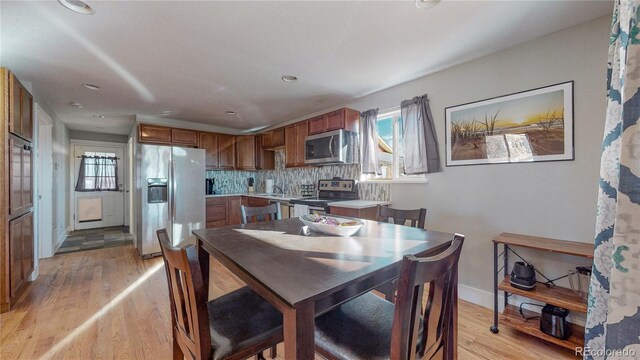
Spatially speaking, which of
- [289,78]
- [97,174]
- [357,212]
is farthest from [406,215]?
[97,174]

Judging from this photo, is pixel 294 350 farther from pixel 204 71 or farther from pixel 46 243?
pixel 46 243

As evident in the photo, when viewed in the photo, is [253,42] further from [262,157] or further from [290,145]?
[262,157]

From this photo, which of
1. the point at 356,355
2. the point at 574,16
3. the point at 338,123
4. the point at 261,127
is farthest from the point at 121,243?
the point at 574,16

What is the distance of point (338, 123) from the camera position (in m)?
3.45

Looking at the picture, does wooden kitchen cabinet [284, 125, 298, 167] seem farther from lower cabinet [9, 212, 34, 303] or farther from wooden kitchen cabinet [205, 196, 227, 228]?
lower cabinet [9, 212, 34, 303]

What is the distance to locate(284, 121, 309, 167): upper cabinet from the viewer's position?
405cm

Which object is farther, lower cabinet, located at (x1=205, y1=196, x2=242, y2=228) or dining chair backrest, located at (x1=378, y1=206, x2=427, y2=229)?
lower cabinet, located at (x1=205, y1=196, x2=242, y2=228)

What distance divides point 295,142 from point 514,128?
2.90 metres

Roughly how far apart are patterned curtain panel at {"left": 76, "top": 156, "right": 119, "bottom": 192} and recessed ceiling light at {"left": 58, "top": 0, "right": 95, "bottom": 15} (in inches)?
221

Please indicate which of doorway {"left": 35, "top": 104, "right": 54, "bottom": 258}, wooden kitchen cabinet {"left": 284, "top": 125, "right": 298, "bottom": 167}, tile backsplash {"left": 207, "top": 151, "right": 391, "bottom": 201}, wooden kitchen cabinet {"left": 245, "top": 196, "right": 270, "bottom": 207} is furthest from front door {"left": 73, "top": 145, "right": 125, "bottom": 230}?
wooden kitchen cabinet {"left": 284, "top": 125, "right": 298, "bottom": 167}

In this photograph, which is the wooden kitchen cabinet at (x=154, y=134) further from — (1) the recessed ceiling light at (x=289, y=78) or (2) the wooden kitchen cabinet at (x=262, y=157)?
(1) the recessed ceiling light at (x=289, y=78)

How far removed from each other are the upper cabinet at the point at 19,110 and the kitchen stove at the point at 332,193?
2.84m

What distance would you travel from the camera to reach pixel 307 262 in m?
1.02

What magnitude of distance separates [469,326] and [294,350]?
76.5 inches
